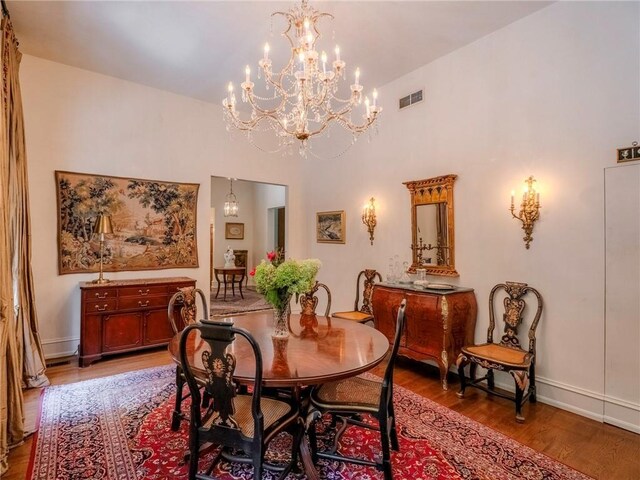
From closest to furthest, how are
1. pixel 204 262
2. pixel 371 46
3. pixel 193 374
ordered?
pixel 193 374, pixel 371 46, pixel 204 262

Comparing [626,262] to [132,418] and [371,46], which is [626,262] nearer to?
[371,46]

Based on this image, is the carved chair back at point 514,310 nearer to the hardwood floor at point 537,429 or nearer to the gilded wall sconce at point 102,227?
the hardwood floor at point 537,429

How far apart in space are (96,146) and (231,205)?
4.99 meters

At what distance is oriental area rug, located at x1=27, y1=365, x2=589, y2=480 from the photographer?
2.00 m

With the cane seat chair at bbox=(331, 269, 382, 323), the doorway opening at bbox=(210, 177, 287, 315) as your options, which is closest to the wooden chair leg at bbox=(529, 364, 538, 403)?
the cane seat chair at bbox=(331, 269, 382, 323)

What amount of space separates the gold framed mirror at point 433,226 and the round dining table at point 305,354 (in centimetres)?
169

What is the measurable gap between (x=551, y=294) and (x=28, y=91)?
6019 mm

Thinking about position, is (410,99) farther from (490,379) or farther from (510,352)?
(490,379)

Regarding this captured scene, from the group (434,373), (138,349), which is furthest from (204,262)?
(434,373)

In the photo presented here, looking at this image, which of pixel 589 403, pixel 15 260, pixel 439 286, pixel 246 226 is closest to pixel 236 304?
pixel 246 226

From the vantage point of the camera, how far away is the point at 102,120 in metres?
4.32

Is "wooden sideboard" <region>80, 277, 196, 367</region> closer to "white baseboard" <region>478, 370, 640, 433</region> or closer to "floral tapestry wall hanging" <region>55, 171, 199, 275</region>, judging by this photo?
"floral tapestry wall hanging" <region>55, 171, 199, 275</region>

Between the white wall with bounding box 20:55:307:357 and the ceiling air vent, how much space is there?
267 centimetres

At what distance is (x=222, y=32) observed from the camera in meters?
3.38
